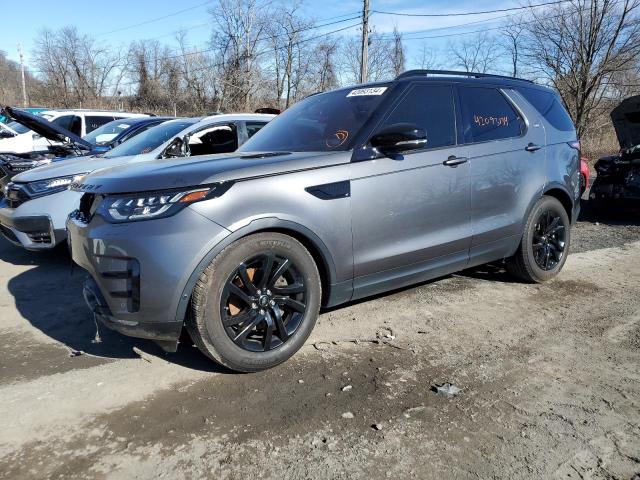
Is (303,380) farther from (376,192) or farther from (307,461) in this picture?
(376,192)

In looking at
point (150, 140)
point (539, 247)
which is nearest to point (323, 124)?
Result: point (539, 247)

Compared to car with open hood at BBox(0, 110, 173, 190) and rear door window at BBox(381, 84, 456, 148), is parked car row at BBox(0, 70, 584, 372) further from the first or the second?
car with open hood at BBox(0, 110, 173, 190)

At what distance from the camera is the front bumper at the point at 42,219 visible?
17.7 feet

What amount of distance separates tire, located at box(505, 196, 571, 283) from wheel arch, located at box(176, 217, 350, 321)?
2.17 m

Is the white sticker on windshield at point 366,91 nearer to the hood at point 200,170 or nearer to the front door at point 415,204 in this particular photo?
the front door at point 415,204

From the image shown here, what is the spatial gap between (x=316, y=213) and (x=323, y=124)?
103 cm

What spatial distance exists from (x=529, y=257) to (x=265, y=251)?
2880 millimetres

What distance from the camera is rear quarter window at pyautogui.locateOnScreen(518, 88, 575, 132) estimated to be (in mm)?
4898

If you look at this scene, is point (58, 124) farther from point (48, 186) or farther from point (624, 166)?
point (624, 166)

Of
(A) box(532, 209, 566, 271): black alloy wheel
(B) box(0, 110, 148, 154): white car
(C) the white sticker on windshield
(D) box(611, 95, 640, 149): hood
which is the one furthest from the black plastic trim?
(B) box(0, 110, 148, 154): white car

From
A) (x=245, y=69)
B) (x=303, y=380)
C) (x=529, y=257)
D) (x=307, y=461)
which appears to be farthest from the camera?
(x=245, y=69)

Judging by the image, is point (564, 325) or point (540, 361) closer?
point (540, 361)

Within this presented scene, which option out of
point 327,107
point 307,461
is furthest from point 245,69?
point 307,461

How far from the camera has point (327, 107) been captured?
13.7 feet
